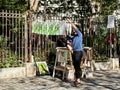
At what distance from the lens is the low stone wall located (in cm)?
1396

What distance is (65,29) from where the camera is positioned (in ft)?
52.6

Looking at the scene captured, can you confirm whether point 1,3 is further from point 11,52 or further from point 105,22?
point 105,22

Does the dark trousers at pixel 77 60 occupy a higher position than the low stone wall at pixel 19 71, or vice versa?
the dark trousers at pixel 77 60

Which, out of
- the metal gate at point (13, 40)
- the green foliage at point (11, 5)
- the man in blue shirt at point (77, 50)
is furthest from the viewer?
the green foliage at point (11, 5)

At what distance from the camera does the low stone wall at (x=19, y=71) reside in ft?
45.8

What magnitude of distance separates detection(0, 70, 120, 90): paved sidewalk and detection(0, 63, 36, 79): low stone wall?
0.36 meters

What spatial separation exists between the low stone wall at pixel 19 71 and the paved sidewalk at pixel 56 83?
356mm

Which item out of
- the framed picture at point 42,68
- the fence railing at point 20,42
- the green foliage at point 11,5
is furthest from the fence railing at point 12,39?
the green foliage at point 11,5

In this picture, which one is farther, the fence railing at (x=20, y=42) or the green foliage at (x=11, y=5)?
the green foliage at (x=11, y=5)

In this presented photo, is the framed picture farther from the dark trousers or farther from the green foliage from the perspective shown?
the green foliage

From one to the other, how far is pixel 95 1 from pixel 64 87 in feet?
33.2

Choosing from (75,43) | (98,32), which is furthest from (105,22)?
(75,43)

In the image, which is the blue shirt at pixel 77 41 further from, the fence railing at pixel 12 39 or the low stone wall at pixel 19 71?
the fence railing at pixel 12 39

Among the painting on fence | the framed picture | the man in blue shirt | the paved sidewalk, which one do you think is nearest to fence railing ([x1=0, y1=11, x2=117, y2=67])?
the painting on fence
